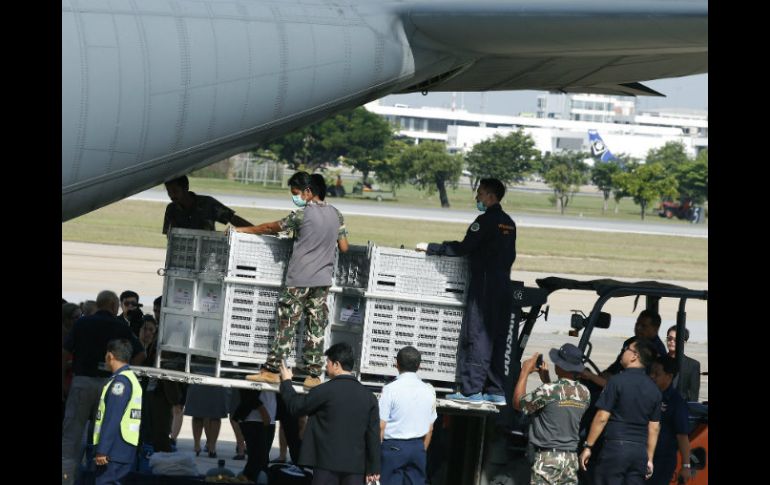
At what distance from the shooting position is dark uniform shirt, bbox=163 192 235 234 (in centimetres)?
1056

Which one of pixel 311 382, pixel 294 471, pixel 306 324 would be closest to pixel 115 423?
pixel 311 382

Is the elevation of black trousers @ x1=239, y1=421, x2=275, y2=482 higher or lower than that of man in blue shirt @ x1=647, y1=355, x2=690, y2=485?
lower

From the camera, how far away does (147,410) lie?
1172 centimetres

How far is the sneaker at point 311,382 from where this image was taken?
9442 millimetres

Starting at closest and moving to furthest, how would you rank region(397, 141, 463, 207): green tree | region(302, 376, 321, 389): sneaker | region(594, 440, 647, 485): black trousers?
region(594, 440, 647, 485): black trousers, region(302, 376, 321, 389): sneaker, region(397, 141, 463, 207): green tree

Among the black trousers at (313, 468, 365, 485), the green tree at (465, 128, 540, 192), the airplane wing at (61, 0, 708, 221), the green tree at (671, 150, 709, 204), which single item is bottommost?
the black trousers at (313, 468, 365, 485)

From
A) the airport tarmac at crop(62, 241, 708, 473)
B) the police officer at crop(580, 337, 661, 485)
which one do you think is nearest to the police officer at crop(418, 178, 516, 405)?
the police officer at crop(580, 337, 661, 485)

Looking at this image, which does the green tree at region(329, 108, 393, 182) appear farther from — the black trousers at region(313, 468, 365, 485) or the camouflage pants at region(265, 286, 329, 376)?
the black trousers at region(313, 468, 365, 485)

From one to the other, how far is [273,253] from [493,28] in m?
2.74

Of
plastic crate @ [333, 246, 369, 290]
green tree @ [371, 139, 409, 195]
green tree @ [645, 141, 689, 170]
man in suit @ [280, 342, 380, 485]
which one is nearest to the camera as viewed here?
man in suit @ [280, 342, 380, 485]

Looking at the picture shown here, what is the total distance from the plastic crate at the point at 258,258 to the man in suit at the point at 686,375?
140 inches

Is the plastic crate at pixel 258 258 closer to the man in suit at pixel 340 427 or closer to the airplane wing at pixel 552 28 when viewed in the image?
the man in suit at pixel 340 427

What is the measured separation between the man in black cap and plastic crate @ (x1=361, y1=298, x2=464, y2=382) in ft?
2.84
